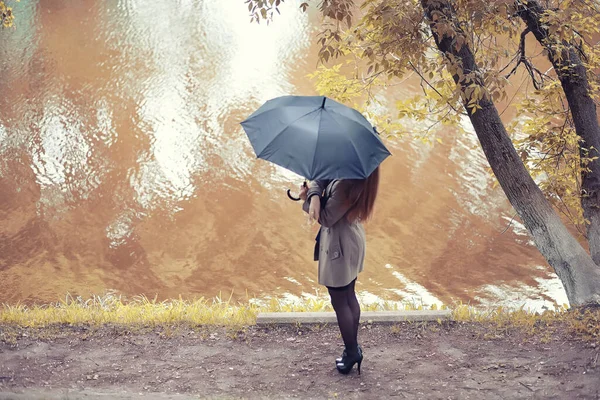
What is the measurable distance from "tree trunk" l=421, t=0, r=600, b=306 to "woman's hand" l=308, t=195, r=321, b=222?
1906mm

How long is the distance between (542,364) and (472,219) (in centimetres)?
623

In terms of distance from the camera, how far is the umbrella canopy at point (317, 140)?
305cm

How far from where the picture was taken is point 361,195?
126 inches

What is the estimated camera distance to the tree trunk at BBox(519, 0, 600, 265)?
5.16 metres

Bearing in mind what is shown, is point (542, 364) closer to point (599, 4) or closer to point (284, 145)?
point (284, 145)

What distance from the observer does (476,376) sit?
→ 12.2ft

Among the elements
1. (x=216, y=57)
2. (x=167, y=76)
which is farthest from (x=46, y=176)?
(x=216, y=57)

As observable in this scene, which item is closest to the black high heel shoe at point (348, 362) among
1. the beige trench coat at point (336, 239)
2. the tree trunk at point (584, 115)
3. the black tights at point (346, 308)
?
the black tights at point (346, 308)

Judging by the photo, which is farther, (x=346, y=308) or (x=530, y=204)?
(x=530, y=204)

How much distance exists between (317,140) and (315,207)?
12.2 inches

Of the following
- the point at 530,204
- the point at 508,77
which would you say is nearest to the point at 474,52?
the point at 508,77

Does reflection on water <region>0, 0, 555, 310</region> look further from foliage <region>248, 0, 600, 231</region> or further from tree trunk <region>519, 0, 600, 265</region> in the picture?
tree trunk <region>519, 0, 600, 265</region>

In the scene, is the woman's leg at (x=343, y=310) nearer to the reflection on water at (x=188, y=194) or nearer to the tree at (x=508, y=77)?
the tree at (x=508, y=77)

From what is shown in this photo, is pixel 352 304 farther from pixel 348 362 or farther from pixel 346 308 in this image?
pixel 348 362
